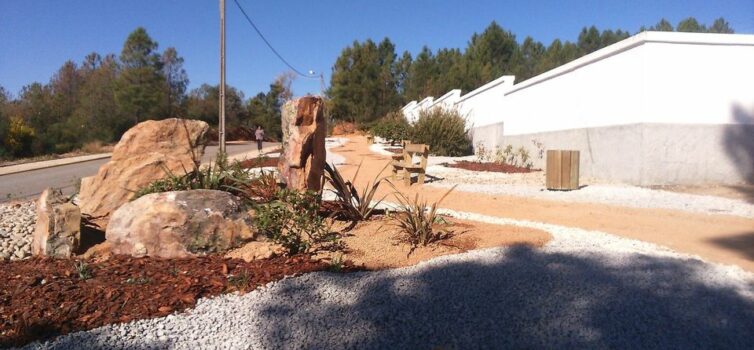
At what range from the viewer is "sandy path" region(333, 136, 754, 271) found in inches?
195

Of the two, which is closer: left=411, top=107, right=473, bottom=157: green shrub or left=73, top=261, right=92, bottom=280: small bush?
left=73, top=261, right=92, bottom=280: small bush

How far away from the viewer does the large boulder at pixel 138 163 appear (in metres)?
5.79

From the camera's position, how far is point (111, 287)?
11.7 feet

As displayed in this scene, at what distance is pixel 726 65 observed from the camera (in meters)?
9.16

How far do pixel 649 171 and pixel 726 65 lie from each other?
2.25 metres

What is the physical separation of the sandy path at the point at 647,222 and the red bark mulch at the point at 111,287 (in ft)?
11.5

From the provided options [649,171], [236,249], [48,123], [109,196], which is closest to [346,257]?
[236,249]

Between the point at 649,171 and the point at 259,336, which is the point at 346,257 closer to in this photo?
the point at 259,336

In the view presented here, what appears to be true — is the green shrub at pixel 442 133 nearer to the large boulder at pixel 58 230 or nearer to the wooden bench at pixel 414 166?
the wooden bench at pixel 414 166

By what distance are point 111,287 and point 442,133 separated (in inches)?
628

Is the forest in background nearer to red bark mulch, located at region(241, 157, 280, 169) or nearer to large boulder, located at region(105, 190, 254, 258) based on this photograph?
red bark mulch, located at region(241, 157, 280, 169)

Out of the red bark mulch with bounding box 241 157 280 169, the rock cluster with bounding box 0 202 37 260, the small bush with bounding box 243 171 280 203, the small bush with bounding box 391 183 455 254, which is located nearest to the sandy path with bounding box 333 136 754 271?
the small bush with bounding box 391 183 455 254

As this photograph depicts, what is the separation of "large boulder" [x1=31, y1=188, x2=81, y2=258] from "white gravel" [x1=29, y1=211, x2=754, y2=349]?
1.93 metres

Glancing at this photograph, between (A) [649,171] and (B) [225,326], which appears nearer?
(B) [225,326]
